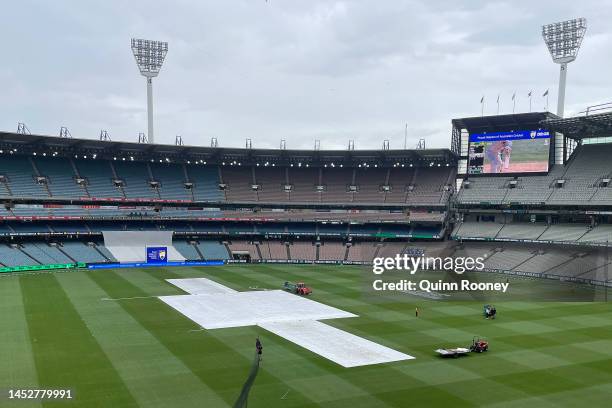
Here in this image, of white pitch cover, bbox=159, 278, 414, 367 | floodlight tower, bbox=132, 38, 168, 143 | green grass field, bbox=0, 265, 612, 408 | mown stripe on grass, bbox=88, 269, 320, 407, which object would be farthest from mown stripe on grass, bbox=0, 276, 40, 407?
floodlight tower, bbox=132, 38, 168, 143

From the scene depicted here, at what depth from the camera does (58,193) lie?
68.8m

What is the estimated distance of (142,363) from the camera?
24359 mm

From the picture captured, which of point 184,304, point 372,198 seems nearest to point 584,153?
point 372,198

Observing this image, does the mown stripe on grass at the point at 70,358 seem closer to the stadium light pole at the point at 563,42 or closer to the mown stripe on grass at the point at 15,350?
the mown stripe on grass at the point at 15,350

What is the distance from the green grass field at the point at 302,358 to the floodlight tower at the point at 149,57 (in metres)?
43.0

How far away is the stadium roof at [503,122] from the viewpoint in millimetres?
67131

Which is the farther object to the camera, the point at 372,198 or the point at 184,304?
the point at 372,198

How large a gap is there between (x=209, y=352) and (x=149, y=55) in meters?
60.7

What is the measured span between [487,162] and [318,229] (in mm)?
28822

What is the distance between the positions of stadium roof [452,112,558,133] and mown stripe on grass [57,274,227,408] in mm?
57578

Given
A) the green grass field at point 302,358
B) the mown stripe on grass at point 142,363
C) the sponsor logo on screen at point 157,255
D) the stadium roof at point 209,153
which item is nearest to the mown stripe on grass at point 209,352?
the green grass field at point 302,358

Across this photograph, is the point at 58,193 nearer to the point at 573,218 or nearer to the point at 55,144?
the point at 55,144

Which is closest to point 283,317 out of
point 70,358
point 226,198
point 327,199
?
point 70,358

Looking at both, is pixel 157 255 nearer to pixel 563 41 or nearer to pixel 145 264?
pixel 145 264
